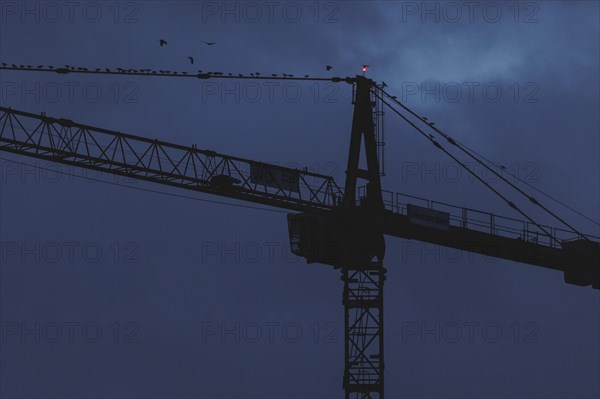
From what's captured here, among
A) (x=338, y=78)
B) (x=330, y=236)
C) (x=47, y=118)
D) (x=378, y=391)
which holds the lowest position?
(x=378, y=391)

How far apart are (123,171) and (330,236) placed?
42.7 feet

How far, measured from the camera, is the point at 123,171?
77.9 meters

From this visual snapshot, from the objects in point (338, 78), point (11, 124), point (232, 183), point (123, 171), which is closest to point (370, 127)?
point (338, 78)

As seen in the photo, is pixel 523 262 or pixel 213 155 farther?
pixel 523 262

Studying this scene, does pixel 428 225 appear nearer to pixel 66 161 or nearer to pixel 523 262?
pixel 523 262

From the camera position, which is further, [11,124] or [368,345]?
[368,345]

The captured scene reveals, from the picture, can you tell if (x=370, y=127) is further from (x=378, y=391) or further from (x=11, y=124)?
(x=11, y=124)

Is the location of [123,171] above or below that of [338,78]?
below

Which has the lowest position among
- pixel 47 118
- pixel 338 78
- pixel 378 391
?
pixel 378 391

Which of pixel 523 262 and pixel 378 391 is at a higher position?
pixel 523 262

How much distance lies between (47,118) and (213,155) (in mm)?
9962

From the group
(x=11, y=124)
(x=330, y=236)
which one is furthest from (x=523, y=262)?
(x=11, y=124)

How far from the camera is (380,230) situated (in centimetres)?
8012

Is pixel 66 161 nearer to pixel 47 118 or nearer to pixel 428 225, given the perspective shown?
pixel 47 118
